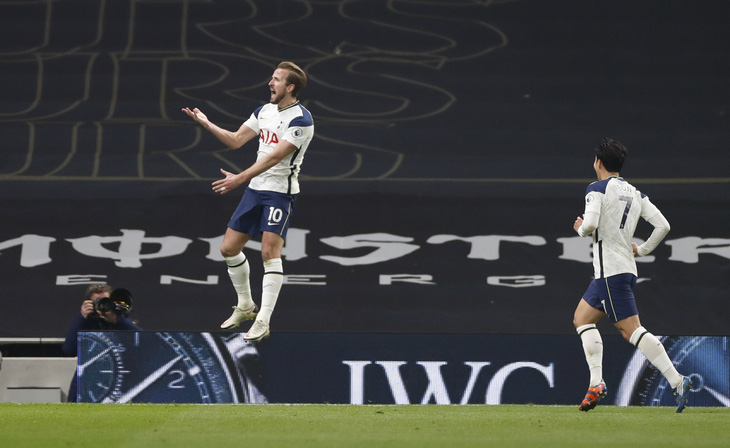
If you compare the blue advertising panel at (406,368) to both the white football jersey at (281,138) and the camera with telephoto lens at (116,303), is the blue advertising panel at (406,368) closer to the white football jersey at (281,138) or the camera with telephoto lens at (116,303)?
the camera with telephoto lens at (116,303)

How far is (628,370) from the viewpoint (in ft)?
27.2

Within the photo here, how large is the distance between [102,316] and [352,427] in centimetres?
414

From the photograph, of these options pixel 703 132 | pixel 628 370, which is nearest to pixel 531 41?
pixel 703 132

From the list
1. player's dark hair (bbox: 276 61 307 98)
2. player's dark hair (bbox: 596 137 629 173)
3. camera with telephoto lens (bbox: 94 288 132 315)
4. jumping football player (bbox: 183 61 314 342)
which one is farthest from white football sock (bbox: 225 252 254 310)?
player's dark hair (bbox: 596 137 629 173)

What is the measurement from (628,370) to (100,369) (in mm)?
4180

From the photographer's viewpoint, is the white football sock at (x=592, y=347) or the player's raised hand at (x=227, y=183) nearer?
the player's raised hand at (x=227, y=183)

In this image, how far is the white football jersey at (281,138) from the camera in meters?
6.73

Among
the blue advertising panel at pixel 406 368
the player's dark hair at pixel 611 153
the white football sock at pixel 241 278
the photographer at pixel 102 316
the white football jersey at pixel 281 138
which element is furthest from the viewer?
the photographer at pixel 102 316

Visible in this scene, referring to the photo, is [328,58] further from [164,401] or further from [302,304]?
[164,401]

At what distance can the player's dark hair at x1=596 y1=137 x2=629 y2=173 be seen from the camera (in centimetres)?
649

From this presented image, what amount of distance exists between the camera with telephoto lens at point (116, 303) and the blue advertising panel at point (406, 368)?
0.70 m

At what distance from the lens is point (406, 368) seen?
8.32 metres

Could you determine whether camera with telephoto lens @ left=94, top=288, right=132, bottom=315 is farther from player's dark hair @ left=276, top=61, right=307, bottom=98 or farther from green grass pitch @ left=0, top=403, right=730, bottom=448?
player's dark hair @ left=276, top=61, right=307, bottom=98

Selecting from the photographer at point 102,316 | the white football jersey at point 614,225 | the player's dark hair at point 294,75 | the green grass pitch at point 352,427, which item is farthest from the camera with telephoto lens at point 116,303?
the white football jersey at point 614,225
